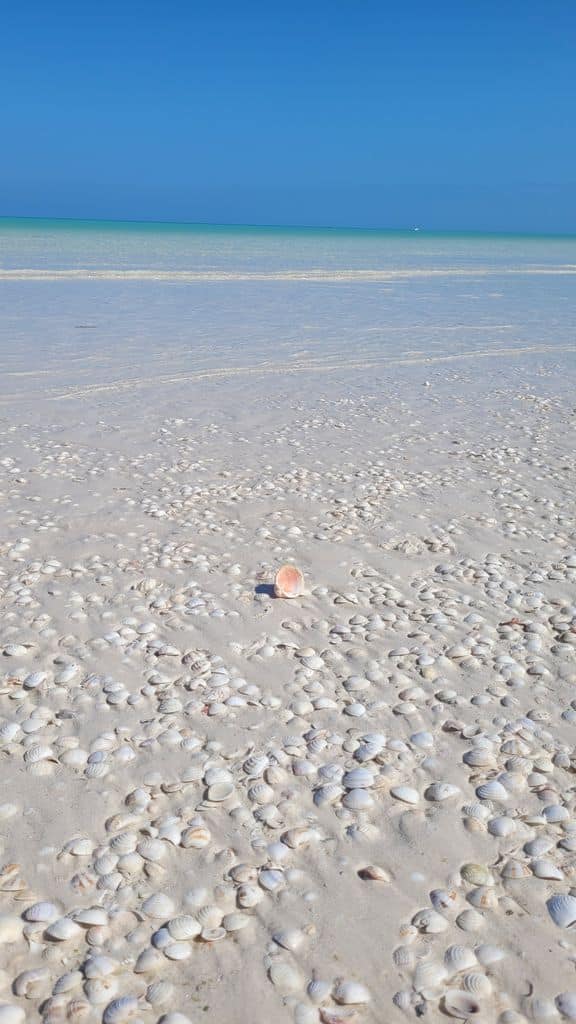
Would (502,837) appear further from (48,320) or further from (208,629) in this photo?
(48,320)

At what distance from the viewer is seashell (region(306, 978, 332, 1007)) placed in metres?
2.81

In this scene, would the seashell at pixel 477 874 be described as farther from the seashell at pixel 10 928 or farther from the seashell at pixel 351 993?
the seashell at pixel 10 928

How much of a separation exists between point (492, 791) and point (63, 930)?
1944 millimetres

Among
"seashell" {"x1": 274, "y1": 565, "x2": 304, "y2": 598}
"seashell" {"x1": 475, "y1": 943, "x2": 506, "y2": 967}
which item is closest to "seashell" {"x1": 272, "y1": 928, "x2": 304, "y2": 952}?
"seashell" {"x1": 475, "y1": 943, "x2": 506, "y2": 967}

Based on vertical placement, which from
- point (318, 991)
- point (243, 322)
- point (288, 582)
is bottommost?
point (318, 991)

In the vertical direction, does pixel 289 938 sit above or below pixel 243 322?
below

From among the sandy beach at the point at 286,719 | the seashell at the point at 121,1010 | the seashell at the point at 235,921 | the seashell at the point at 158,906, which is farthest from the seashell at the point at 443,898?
the seashell at the point at 121,1010

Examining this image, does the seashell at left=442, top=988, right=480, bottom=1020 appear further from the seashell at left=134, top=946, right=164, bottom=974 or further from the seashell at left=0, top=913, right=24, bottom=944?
the seashell at left=0, top=913, right=24, bottom=944

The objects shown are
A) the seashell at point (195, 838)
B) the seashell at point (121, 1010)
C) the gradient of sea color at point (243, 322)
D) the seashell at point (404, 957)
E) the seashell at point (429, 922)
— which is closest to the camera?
the seashell at point (121, 1010)

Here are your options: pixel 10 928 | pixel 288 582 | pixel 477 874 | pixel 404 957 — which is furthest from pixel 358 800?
pixel 288 582

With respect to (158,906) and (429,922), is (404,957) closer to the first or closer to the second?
(429,922)

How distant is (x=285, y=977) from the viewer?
2.89m

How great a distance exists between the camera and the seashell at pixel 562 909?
3.11 meters

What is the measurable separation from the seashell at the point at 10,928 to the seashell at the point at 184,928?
55 cm
